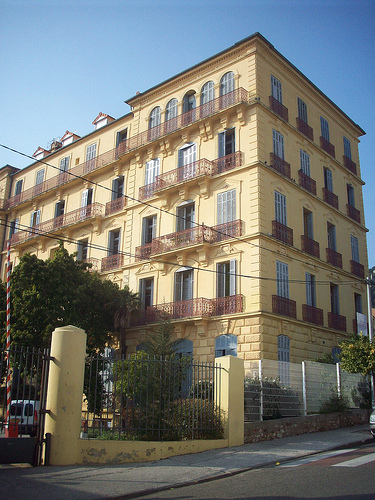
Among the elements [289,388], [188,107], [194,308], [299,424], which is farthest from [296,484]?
[188,107]

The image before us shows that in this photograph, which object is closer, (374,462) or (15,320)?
(374,462)

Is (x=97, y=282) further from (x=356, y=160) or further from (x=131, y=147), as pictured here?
(x=356, y=160)

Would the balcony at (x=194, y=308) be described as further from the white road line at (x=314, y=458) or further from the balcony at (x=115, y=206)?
the white road line at (x=314, y=458)

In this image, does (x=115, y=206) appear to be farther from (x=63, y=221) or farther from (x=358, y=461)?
(x=358, y=461)

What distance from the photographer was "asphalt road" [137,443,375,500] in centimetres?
809

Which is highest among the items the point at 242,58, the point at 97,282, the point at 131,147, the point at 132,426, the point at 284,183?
the point at 242,58

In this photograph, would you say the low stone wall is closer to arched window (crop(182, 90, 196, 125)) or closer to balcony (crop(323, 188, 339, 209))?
balcony (crop(323, 188, 339, 209))

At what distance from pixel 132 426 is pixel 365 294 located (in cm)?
2152

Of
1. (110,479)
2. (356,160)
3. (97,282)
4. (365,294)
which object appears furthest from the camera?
(356,160)

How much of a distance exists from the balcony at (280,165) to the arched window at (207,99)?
422 centimetres

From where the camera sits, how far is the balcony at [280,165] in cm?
2475

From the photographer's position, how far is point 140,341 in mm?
25641

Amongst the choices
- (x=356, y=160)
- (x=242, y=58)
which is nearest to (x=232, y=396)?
(x=242, y=58)

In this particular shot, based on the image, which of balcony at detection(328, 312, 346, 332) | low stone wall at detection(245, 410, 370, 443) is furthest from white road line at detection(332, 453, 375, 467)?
balcony at detection(328, 312, 346, 332)
